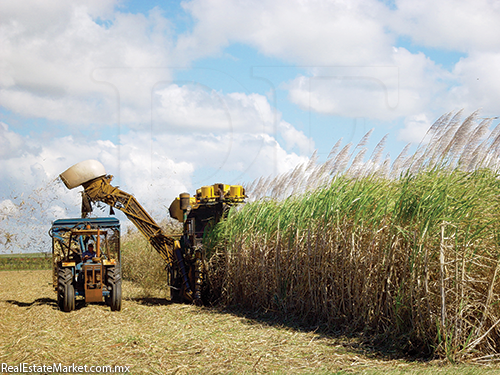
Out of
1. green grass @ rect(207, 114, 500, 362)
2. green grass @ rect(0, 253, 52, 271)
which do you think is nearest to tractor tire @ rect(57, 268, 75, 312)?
green grass @ rect(207, 114, 500, 362)

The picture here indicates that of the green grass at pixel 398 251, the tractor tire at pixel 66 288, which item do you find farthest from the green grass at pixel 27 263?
the green grass at pixel 398 251

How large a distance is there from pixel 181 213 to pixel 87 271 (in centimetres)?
277

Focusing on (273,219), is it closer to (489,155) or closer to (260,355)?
(260,355)

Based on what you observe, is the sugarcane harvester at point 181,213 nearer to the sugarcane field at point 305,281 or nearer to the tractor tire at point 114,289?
the sugarcane field at point 305,281

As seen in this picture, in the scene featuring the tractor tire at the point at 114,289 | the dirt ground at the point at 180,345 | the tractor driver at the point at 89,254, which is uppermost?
the tractor driver at the point at 89,254

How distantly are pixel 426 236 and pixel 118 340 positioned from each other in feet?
15.8

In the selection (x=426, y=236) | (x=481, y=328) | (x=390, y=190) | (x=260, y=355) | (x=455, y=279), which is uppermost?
(x=390, y=190)

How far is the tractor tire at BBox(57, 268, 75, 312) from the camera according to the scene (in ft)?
33.5

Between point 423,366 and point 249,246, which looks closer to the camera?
point 423,366

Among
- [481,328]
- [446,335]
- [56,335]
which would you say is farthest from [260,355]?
[56,335]

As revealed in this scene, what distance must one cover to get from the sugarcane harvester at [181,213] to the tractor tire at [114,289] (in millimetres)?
1600

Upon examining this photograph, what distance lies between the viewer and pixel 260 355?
6.65 m

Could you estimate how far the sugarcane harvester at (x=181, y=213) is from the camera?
11312 mm

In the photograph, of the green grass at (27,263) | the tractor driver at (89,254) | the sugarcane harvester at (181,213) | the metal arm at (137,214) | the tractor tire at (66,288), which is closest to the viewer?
the tractor tire at (66,288)
